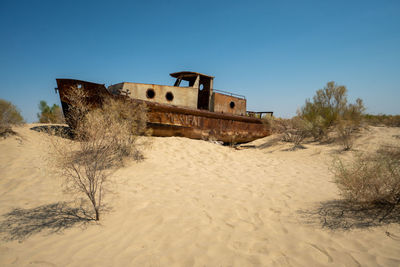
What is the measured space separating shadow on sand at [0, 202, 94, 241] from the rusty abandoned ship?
4.55 m

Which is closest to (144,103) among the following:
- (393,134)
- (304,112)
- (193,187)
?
(193,187)

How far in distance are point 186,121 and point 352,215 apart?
7.57 meters

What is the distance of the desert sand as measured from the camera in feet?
6.78

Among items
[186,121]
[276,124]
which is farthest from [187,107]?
Answer: [276,124]

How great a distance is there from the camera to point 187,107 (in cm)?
976

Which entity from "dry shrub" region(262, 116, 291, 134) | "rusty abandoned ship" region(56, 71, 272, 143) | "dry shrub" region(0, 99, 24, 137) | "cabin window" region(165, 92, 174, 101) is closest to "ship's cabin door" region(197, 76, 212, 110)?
"rusty abandoned ship" region(56, 71, 272, 143)

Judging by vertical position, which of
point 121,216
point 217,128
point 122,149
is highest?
point 217,128

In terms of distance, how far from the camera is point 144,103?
7590mm

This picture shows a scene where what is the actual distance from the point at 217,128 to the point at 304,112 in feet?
20.9

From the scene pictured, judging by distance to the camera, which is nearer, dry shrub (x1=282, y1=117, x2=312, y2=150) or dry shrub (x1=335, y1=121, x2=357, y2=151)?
dry shrub (x1=335, y1=121, x2=357, y2=151)

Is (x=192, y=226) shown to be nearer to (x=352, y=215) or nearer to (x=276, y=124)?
(x=352, y=215)

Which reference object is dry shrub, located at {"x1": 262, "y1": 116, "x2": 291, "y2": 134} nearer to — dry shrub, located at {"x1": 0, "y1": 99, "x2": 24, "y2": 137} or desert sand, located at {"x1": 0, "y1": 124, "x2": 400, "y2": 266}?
desert sand, located at {"x1": 0, "y1": 124, "x2": 400, "y2": 266}

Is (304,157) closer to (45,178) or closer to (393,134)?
(393,134)

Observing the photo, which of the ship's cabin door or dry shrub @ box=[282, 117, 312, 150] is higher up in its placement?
the ship's cabin door
